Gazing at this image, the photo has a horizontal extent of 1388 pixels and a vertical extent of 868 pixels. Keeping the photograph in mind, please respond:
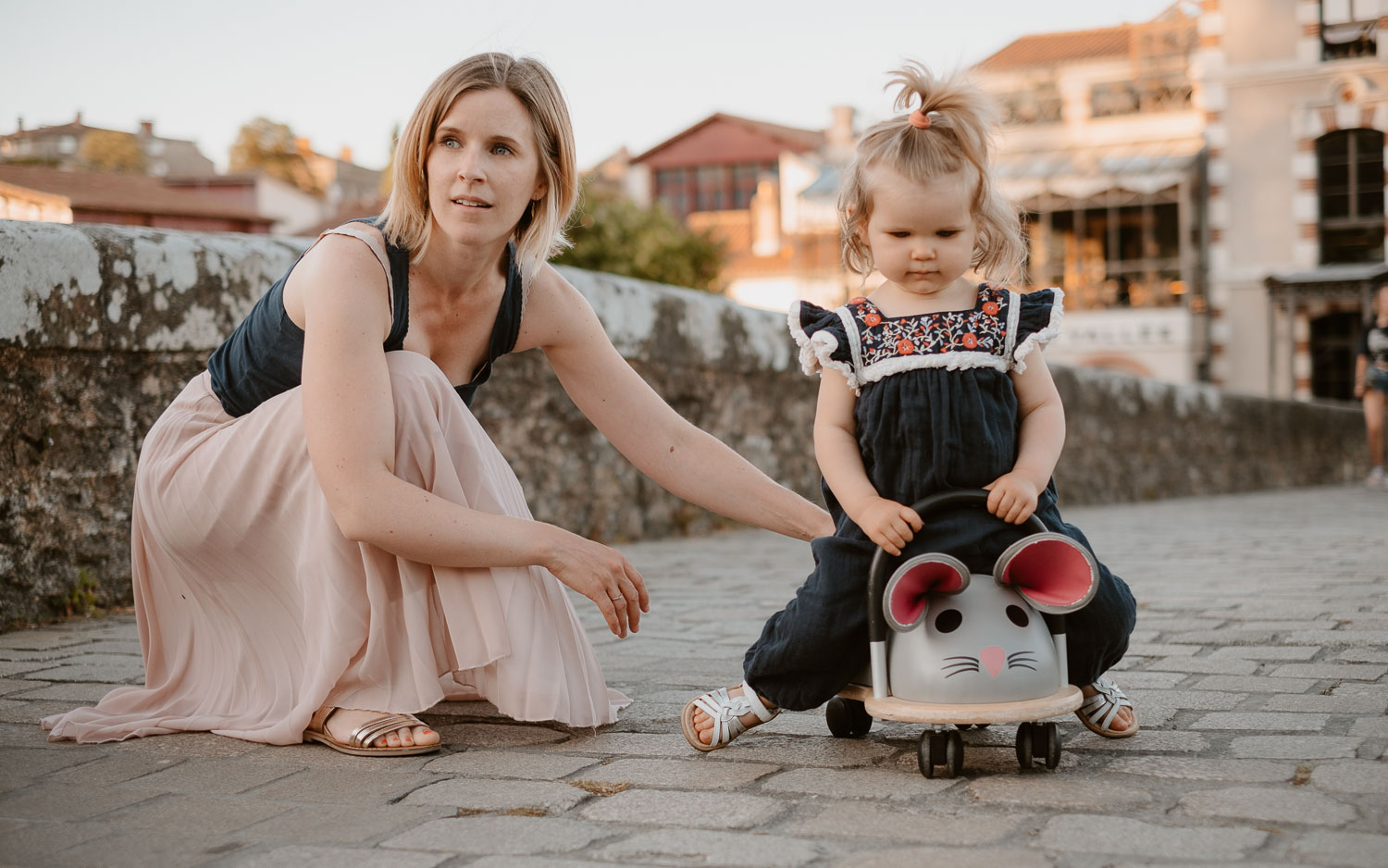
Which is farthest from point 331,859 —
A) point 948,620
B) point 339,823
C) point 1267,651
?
point 1267,651

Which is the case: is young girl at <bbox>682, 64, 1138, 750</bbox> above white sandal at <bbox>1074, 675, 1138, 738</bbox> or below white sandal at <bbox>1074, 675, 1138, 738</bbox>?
above

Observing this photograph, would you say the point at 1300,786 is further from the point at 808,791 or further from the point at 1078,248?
the point at 1078,248

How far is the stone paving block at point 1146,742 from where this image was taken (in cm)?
219

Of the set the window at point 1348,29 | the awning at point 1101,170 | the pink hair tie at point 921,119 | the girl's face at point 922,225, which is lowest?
the girl's face at point 922,225

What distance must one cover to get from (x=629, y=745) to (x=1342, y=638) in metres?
1.93

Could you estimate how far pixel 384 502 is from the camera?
232 cm

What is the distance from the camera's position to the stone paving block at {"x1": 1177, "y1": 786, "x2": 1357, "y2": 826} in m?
1.74

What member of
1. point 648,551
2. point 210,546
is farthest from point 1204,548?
point 210,546

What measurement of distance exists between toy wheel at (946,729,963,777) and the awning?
2193cm

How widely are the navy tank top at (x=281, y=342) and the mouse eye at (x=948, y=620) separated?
123 centimetres

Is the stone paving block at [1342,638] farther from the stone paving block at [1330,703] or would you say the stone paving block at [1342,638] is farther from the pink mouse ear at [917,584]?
the pink mouse ear at [917,584]

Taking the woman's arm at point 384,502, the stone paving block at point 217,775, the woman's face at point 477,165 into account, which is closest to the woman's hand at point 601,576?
the woman's arm at point 384,502

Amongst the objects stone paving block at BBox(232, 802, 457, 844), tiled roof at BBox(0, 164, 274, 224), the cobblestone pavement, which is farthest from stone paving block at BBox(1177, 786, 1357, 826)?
tiled roof at BBox(0, 164, 274, 224)

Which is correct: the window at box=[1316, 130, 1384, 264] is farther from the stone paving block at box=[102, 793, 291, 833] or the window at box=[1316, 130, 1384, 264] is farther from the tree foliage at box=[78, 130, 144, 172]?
the stone paving block at box=[102, 793, 291, 833]
